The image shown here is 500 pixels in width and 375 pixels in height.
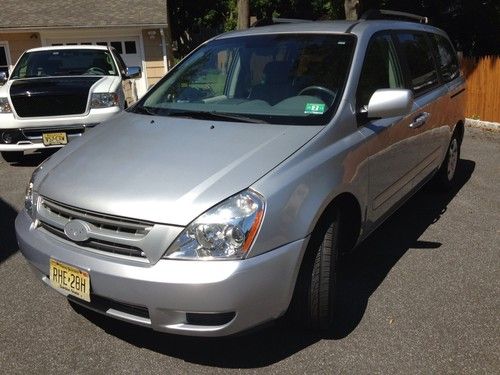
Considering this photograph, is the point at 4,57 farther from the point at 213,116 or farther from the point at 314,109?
the point at 314,109

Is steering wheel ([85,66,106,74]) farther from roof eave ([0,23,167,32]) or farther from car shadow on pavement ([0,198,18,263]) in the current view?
roof eave ([0,23,167,32])

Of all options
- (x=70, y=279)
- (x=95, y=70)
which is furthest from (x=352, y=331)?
(x=95, y=70)

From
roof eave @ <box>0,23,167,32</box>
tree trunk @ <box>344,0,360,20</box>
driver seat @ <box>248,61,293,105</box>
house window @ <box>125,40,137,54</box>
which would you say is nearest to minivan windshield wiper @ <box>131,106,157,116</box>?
driver seat @ <box>248,61,293,105</box>

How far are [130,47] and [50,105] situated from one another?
1036 centimetres

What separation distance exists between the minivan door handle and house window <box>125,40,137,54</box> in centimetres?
1388

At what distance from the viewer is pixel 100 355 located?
9.12ft

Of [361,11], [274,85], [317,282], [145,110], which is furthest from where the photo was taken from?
[361,11]

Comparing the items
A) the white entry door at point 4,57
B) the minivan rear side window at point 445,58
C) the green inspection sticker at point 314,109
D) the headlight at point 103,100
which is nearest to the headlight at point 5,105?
the headlight at point 103,100

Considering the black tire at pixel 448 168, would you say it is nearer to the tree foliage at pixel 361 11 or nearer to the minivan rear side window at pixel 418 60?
the minivan rear side window at pixel 418 60

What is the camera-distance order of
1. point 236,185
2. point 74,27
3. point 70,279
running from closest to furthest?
point 236,185
point 70,279
point 74,27

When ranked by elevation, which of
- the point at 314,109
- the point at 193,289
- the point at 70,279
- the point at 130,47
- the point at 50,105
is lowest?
the point at 130,47

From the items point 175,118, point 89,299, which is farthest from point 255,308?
point 175,118

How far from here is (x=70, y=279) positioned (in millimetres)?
2543

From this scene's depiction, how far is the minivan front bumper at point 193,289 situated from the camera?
2.27m
